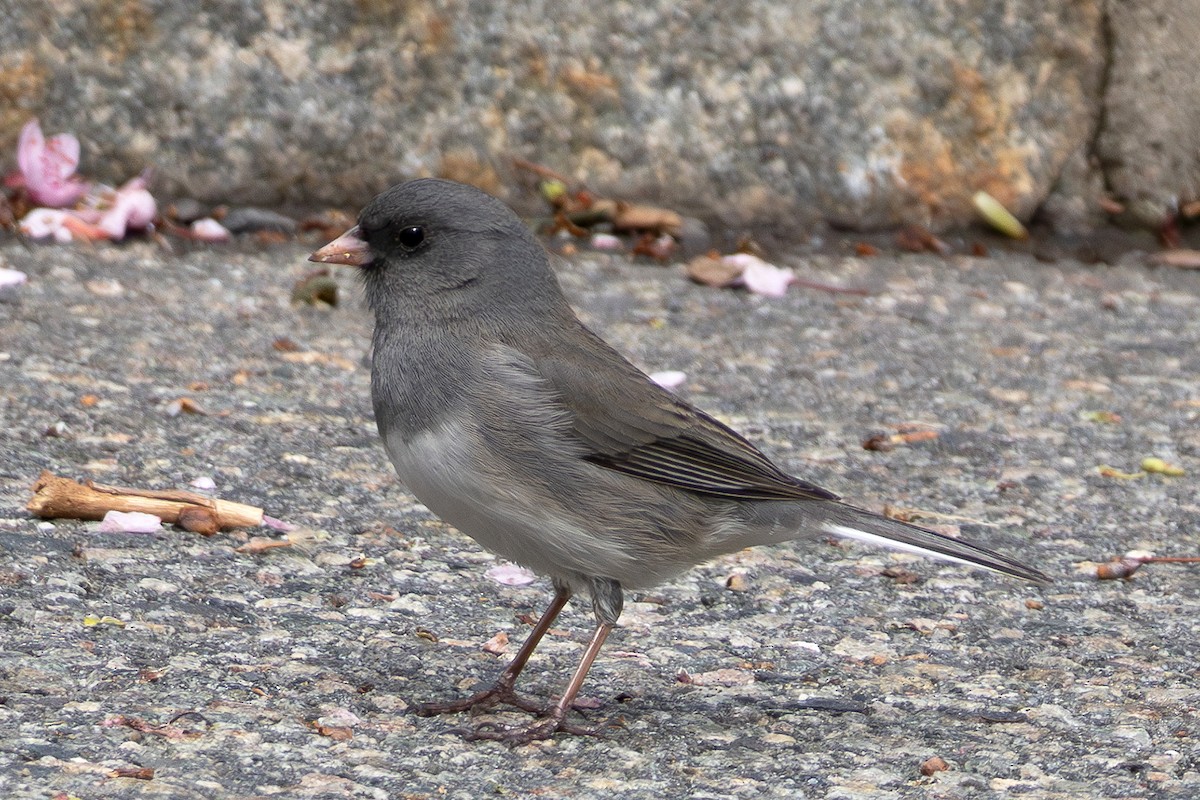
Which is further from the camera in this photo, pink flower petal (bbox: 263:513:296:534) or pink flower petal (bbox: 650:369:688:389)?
pink flower petal (bbox: 650:369:688:389)

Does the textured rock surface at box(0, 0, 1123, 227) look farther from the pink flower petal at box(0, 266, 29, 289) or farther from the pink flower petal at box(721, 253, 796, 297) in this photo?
the pink flower petal at box(0, 266, 29, 289)

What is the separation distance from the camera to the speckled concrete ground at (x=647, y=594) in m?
2.70

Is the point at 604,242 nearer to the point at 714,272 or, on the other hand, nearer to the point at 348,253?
the point at 714,272

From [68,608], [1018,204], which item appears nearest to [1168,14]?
[1018,204]

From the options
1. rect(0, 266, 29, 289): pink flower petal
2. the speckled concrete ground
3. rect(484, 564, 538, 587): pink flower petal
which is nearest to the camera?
the speckled concrete ground

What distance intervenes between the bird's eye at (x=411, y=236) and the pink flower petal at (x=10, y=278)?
2.18m

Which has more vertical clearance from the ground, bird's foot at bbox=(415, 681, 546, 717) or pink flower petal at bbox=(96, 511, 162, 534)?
pink flower petal at bbox=(96, 511, 162, 534)

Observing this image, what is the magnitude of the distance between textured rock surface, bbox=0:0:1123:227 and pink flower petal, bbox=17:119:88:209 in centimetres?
6

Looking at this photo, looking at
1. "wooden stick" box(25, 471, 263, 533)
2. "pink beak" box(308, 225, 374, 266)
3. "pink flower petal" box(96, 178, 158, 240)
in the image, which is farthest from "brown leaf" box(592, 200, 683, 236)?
"pink beak" box(308, 225, 374, 266)

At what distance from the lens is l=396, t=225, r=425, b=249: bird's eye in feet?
10.5

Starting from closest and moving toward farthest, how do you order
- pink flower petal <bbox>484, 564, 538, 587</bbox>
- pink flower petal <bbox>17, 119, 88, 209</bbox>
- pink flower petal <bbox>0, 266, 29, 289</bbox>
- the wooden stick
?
the wooden stick → pink flower petal <bbox>484, 564, 538, 587</bbox> → pink flower petal <bbox>0, 266, 29, 289</bbox> → pink flower petal <bbox>17, 119, 88, 209</bbox>

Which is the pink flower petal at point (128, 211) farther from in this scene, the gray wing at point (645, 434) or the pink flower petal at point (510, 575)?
the gray wing at point (645, 434)

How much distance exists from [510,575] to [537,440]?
740mm

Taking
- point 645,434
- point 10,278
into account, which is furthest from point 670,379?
point 10,278
